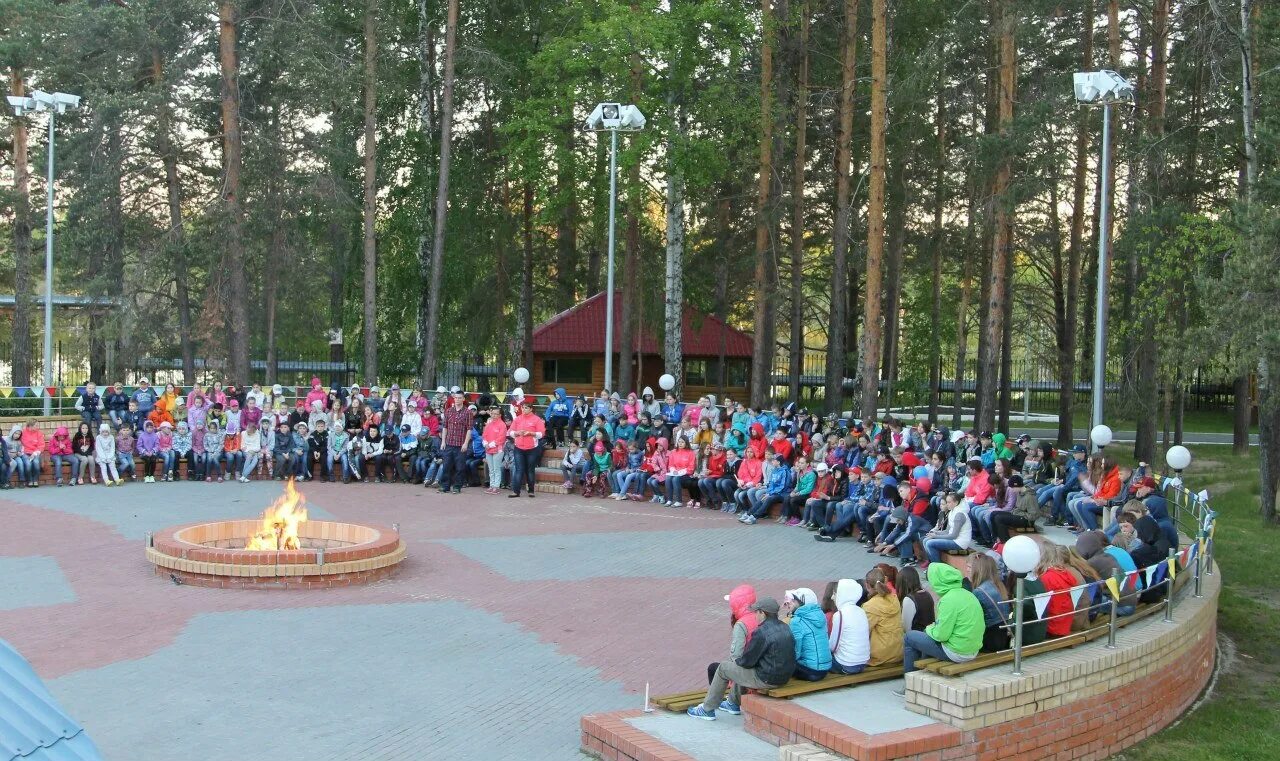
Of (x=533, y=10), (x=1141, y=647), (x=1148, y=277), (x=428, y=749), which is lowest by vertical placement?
(x=428, y=749)

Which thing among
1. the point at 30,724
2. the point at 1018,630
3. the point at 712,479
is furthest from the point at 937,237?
the point at 30,724

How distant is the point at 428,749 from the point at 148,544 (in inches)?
276

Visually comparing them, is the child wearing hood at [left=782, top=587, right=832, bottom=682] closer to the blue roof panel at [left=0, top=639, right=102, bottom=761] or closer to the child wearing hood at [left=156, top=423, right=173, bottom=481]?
the blue roof panel at [left=0, top=639, right=102, bottom=761]

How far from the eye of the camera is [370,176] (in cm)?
2878

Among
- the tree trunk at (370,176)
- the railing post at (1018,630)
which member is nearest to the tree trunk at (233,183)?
the tree trunk at (370,176)

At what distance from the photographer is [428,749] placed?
25.2ft

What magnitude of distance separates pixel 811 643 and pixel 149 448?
1599 cm

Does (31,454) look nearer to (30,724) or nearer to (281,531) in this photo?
(281,531)

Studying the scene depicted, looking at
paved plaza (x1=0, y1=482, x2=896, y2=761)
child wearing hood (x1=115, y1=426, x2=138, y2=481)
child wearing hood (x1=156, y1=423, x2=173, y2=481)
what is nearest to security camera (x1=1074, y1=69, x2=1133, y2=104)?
paved plaza (x1=0, y1=482, x2=896, y2=761)

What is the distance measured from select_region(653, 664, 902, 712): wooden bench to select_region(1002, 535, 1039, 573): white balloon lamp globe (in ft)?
3.65

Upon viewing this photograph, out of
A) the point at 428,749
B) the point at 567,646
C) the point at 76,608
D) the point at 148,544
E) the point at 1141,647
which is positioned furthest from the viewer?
the point at 148,544

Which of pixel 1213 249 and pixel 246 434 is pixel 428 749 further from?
pixel 1213 249

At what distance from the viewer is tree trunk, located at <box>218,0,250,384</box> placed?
25828 mm

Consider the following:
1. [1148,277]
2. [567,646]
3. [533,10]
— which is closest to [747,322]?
[533,10]
